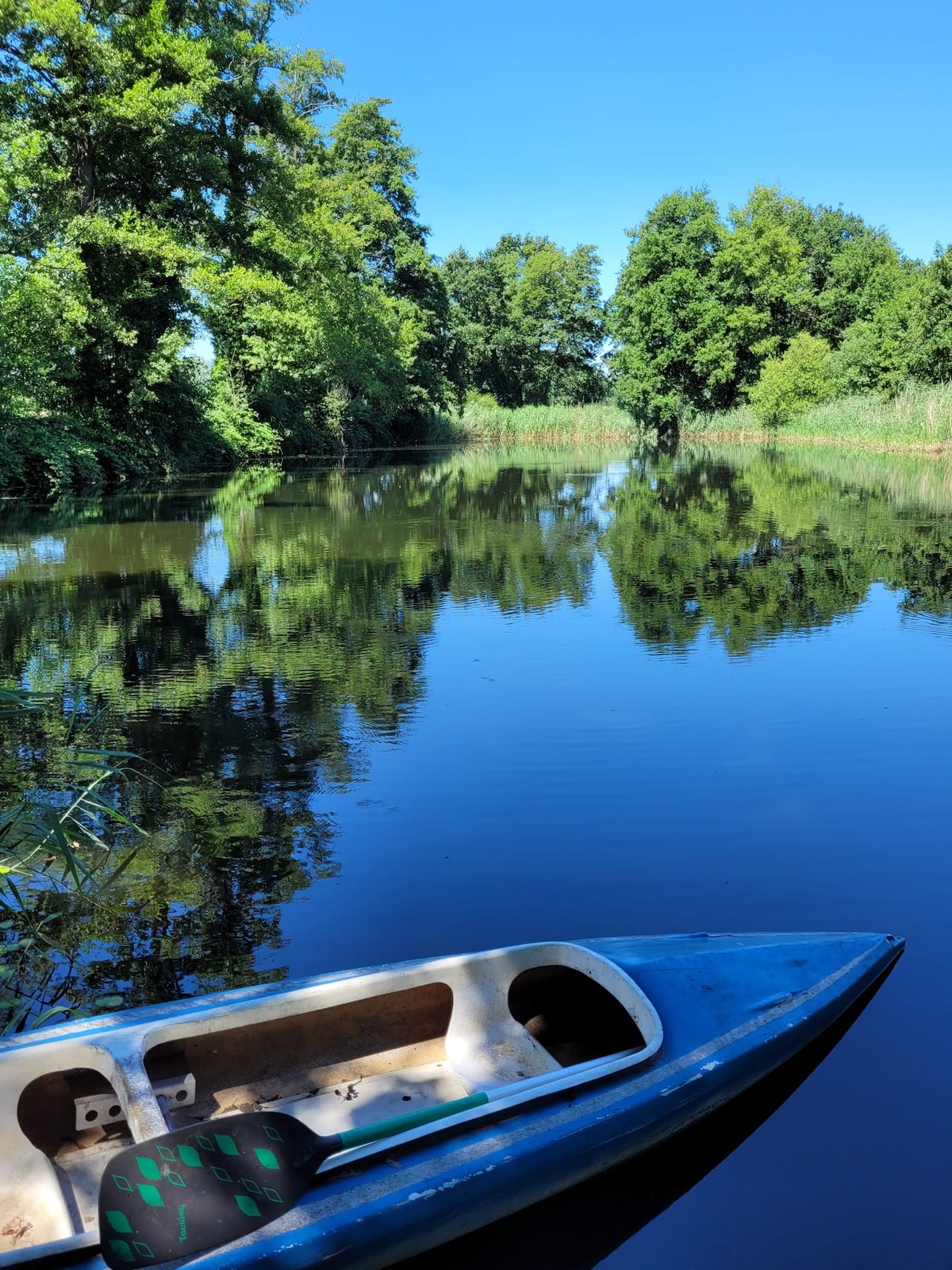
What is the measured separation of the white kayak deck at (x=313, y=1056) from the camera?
2650 mm

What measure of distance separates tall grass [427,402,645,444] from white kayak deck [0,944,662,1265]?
172 feet

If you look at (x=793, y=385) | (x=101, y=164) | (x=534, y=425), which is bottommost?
(x=534, y=425)

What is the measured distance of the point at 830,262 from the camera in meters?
56.2

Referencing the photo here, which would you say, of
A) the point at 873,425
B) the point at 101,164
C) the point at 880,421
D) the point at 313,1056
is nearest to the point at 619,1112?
the point at 313,1056

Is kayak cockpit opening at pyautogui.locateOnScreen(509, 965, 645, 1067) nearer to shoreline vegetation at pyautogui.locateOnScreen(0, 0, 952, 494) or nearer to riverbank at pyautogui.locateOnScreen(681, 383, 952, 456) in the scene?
shoreline vegetation at pyautogui.locateOnScreen(0, 0, 952, 494)

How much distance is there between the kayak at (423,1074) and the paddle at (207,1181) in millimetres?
14

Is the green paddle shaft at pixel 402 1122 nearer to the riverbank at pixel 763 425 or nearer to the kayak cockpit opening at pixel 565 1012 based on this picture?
the kayak cockpit opening at pixel 565 1012

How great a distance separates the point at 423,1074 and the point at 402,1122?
74 centimetres

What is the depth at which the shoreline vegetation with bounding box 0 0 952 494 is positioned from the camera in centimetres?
2228

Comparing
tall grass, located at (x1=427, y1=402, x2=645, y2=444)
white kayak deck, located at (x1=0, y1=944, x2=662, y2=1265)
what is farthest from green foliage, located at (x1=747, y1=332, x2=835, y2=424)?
white kayak deck, located at (x1=0, y1=944, x2=662, y2=1265)

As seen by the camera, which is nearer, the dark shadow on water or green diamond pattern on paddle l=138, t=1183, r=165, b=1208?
green diamond pattern on paddle l=138, t=1183, r=165, b=1208

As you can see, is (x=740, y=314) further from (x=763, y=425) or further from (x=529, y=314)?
(x=529, y=314)

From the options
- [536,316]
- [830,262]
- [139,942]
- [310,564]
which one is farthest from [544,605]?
[536,316]

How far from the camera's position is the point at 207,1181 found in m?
2.35
